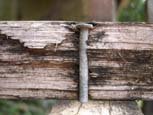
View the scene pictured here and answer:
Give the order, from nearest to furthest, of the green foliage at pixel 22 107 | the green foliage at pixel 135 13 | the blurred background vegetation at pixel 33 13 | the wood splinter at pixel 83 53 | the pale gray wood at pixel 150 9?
the wood splinter at pixel 83 53
the pale gray wood at pixel 150 9
the green foliage at pixel 135 13
the blurred background vegetation at pixel 33 13
the green foliage at pixel 22 107

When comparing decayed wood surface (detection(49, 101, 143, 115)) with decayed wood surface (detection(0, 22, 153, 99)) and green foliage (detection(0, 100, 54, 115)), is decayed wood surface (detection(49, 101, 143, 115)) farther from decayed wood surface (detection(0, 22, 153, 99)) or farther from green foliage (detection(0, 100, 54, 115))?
green foliage (detection(0, 100, 54, 115))

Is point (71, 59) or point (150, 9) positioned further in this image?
point (150, 9)

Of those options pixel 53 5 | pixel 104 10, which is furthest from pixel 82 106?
pixel 53 5

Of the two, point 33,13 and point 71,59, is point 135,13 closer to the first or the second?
point 71,59

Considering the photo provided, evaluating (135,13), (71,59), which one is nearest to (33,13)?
(135,13)

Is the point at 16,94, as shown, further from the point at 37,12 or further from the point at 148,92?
the point at 37,12

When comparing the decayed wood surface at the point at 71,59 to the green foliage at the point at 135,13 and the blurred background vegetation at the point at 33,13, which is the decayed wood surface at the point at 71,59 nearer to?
the green foliage at the point at 135,13

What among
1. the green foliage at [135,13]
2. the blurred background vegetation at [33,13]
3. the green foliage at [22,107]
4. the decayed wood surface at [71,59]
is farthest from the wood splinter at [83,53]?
the green foliage at [22,107]
